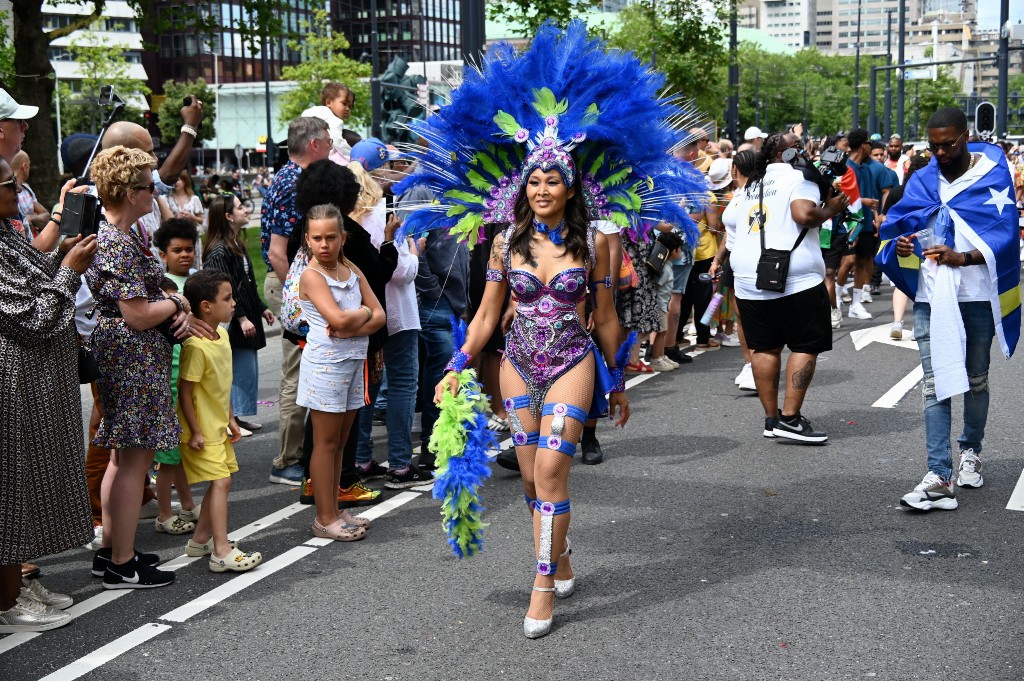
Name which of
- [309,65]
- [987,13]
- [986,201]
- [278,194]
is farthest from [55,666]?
[309,65]

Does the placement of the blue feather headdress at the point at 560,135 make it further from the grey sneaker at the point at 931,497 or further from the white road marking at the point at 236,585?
the grey sneaker at the point at 931,497

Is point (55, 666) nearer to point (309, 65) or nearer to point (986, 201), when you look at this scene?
point (986, 201)

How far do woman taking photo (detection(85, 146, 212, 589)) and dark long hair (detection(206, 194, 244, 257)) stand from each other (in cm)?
245

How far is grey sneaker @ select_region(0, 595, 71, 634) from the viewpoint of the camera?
15.7 ft

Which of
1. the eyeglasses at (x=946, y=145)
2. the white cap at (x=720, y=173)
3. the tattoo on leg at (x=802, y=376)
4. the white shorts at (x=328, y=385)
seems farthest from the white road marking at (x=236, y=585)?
the white cap at (x=720, y=173)

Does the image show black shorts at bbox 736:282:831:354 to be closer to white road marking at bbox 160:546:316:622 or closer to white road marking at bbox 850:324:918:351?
white road marking at bbox 160:546:316:622

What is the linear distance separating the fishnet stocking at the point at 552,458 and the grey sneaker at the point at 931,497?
226 cm

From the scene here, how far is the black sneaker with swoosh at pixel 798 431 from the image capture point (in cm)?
782

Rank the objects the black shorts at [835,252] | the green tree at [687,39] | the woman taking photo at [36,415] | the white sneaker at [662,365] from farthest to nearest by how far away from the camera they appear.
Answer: the green tree at [687,39] → the black shorts at [835,252] → the white sneaker at [662,365] → the woman taking photo at [36,415]

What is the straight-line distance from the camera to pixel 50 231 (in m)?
5.21

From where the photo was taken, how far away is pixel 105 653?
4.54 m

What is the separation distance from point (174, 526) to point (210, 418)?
2.74ft

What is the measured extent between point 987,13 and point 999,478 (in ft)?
66.9

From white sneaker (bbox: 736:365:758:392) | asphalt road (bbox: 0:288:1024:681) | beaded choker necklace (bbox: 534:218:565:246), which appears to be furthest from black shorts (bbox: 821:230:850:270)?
beaded choker necklace (bbox: 534:218:565:246)
